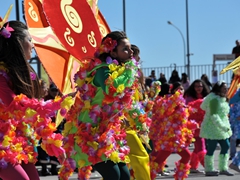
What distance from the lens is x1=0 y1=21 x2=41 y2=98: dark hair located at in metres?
4.64

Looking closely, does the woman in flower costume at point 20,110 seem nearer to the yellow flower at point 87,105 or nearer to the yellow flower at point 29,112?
the yellow flower at point 29,112

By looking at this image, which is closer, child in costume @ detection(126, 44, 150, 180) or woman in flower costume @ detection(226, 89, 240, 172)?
child in costume @ detection(126, 44, 150, 180)

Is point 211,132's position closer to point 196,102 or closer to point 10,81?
point 196,102

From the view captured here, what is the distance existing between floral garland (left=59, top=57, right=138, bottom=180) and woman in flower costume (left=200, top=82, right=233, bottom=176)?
15.6 feet

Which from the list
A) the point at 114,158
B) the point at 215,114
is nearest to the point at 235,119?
the point at 215,114

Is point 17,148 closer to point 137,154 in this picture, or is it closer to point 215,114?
point 137,154

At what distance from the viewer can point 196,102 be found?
1153 cm

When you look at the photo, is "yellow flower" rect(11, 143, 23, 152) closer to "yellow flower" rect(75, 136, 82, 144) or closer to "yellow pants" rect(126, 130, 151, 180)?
"yellow flower" rect(75, 136, 82, 144)

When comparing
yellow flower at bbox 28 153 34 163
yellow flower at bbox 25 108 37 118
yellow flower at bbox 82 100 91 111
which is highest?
yellow flower at bbox 25 108 37 118

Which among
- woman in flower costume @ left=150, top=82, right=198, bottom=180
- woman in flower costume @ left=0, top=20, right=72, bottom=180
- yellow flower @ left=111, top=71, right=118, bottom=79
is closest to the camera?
woman in flower costume @ left=0, top=20, right=72, bottom=180

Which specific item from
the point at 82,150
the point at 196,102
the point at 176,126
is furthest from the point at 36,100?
the point at 196,102

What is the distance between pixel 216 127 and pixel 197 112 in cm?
132

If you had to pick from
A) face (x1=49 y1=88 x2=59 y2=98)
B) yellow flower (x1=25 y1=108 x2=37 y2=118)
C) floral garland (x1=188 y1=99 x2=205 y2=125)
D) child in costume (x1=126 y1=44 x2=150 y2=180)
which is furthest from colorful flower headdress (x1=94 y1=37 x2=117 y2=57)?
face (x1=49 y1=88 x2=59 y2=98)

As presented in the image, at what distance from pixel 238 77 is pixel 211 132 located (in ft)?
3.59
